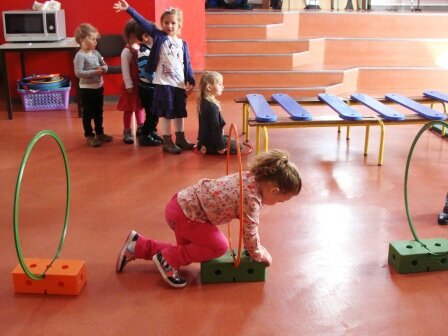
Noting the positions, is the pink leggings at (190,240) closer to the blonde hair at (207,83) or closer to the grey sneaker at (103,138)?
the blonde hair at (207,83)

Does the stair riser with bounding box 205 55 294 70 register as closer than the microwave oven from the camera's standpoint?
No

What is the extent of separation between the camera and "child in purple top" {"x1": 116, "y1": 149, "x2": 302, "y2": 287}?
7.93 feet

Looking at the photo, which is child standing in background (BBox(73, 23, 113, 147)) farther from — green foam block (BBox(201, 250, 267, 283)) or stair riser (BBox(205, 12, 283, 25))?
stair riser (BBox(205, 12, 283, 25))

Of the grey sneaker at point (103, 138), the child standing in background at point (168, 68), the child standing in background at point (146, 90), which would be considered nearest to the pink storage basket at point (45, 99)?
the grey sneaker at point (103, 138)

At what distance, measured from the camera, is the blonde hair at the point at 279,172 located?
239 centimetres

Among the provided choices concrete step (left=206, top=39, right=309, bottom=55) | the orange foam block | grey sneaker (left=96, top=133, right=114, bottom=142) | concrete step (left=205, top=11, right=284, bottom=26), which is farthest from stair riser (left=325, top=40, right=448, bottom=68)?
the orange foam block

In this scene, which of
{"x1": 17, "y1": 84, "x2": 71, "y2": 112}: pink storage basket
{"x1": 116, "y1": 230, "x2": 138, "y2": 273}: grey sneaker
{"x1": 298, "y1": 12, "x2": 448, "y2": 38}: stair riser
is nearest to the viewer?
{"x1": 116, "y1": 230, "x2": 138, "y2": 273}: grey sneaker

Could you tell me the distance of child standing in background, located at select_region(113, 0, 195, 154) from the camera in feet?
14.8

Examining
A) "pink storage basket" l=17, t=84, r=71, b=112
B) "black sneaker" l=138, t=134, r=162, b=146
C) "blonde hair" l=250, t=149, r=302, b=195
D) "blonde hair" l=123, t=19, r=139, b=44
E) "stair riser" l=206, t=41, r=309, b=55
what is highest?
"blonde hair" l=123, t=19, r=139, b=44

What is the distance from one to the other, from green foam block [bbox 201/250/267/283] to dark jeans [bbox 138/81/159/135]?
2.40 m

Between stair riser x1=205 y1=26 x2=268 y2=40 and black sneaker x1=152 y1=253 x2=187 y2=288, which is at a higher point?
stair riser x1=205 y1=26 x2=268 y2=40

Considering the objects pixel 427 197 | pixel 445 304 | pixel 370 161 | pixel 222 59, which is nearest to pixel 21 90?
pixel 222 59

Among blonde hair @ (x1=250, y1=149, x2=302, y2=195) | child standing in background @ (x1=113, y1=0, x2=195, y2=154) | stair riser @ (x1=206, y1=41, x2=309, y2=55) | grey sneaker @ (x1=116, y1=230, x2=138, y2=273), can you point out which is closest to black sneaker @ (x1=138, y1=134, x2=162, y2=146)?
child standing in background @ (x1=113, y1=0, x2=195, y2=154)

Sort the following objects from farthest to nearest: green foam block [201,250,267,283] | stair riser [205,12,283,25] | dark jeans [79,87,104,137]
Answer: stair riser [205,12,283,25]
dark jeans [79,87,104,137]
green foam block [201,250,267,283]
